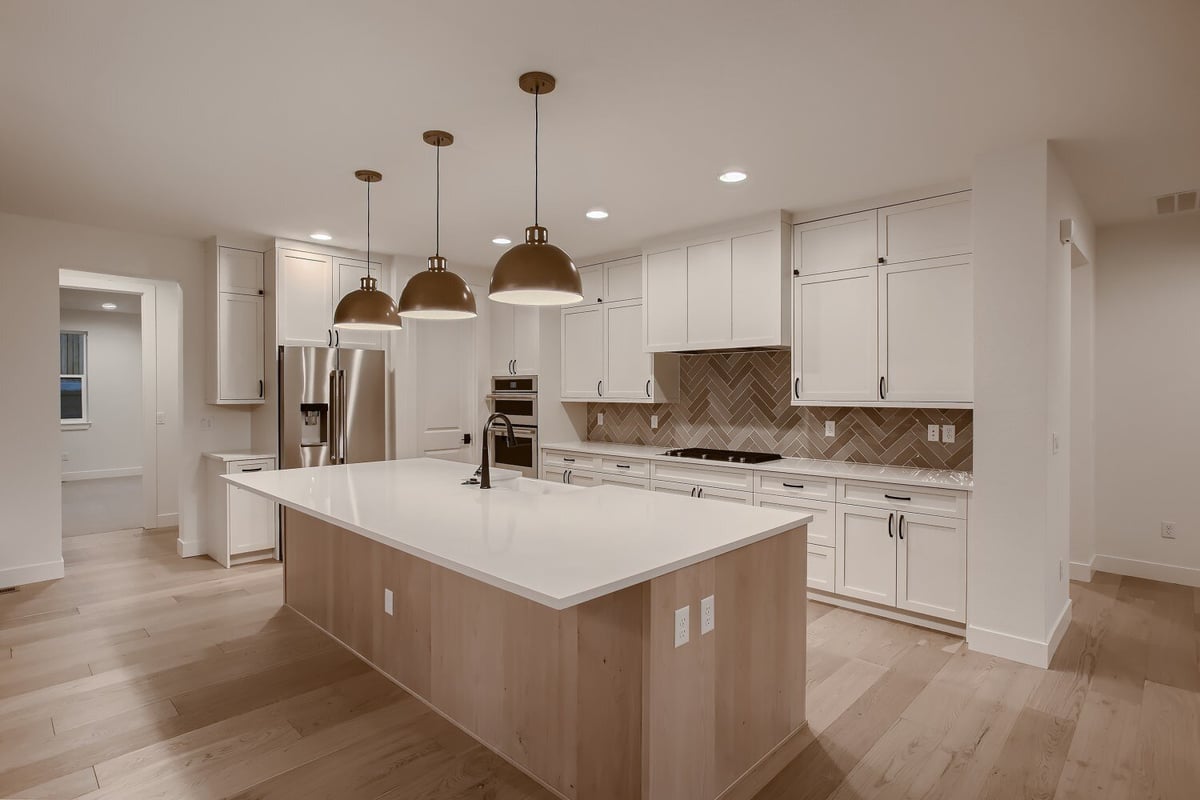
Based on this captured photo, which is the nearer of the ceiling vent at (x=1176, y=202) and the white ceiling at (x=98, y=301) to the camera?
the ceiling vent at (x=1176, y=202)

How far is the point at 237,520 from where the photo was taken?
15.4ft

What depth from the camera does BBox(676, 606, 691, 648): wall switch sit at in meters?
1.79

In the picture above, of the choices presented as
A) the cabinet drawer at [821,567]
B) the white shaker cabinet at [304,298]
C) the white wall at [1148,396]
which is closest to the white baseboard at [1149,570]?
the white wall at [1148,396]

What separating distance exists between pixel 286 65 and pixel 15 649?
3237 millimetres

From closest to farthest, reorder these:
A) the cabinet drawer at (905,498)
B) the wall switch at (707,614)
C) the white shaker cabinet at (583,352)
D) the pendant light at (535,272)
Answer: the wall switch at (707,614) → the pendant light at (535,272) → the cabinet drawer at (905,498) → the white shaker cabinet at (583,352)

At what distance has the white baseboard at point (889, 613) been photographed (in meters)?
3.37

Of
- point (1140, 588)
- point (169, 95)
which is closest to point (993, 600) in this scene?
point (1140, 588)

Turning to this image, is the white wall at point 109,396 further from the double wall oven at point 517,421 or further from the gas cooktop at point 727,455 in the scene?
the gas cooktop at point 727,455

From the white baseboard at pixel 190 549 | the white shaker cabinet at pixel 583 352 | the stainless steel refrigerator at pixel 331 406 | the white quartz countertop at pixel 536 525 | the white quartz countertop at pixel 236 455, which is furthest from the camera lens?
the white shaker cabinet at pixel 583 352

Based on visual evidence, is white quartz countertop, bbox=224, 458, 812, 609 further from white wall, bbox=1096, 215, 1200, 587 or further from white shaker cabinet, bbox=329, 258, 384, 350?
white wall, bbox=1096, 215, 1200, 587

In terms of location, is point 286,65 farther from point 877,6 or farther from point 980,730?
point 980,730

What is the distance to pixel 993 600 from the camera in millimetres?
3068

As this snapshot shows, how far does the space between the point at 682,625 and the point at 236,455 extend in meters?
4.19

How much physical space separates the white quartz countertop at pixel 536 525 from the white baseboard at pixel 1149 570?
3.52 meters
